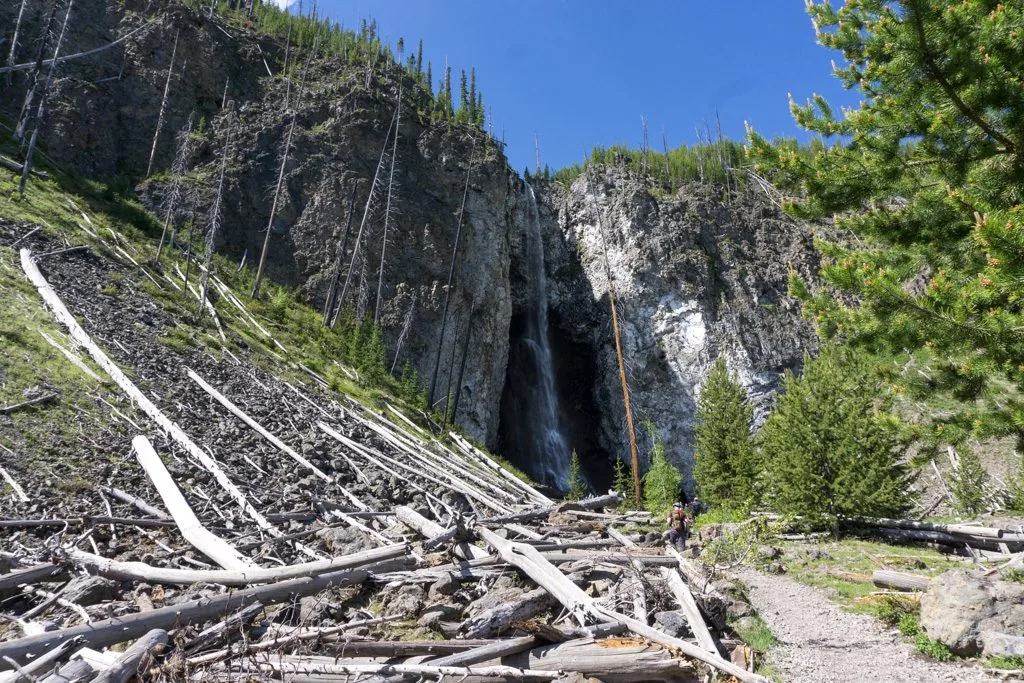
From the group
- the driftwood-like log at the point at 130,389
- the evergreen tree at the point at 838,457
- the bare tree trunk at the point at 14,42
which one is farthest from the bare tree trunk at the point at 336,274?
the evergreen tree at the point at 838,457

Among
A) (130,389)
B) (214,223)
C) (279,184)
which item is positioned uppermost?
(279,184)

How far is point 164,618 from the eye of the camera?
4.40 m

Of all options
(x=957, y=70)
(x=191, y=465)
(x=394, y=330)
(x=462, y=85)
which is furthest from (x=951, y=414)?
(x=462, y=85)

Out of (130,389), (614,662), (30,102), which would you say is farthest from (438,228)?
(614,662)

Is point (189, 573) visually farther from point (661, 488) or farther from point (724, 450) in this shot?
point (724, 450)

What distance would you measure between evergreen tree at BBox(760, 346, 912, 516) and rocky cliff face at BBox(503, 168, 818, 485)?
26.2 m

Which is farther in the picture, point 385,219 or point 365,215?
point 385,219

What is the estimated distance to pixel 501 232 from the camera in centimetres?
4784

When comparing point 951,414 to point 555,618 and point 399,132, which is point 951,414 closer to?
point 555,618

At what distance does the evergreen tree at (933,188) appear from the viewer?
5434 millimetres

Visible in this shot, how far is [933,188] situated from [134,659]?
9.48 meters

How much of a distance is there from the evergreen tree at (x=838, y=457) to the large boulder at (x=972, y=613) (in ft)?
30.8

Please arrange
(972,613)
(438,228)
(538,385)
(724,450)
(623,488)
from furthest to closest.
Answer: (538,385), (438,228), (623,488), (724,450), (972,613)

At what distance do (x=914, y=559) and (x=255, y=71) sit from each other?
55.0 m
